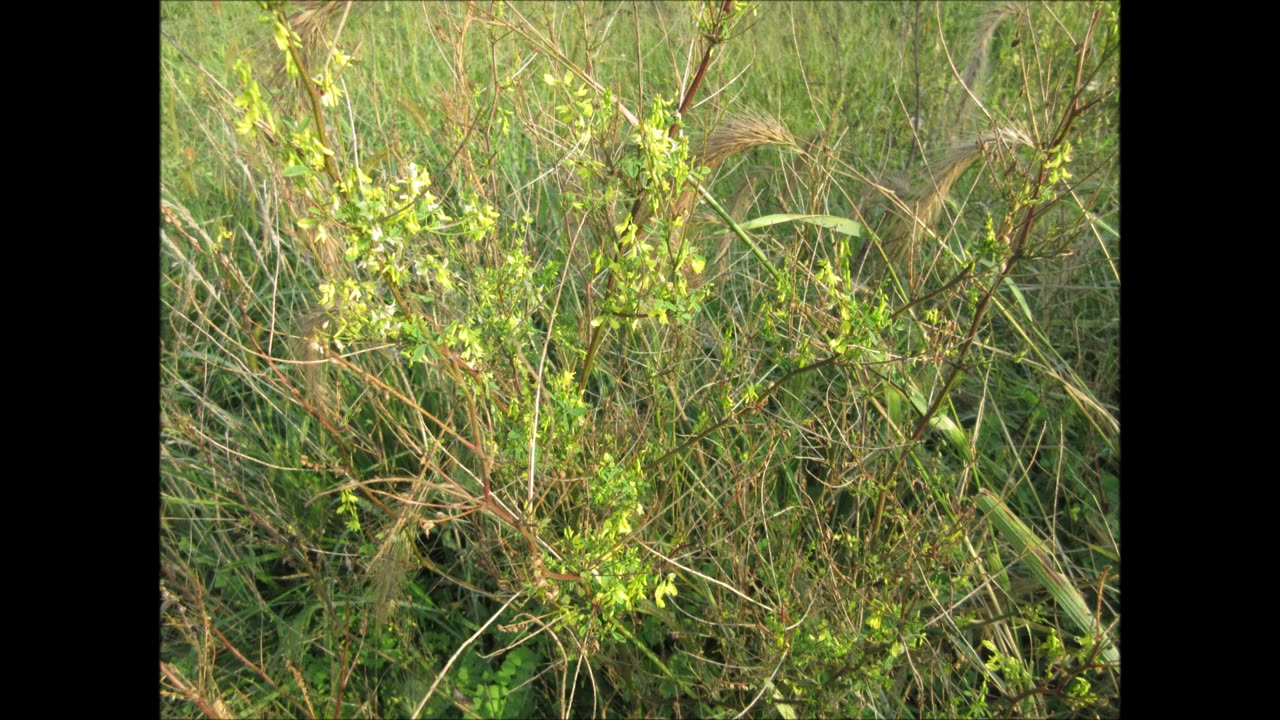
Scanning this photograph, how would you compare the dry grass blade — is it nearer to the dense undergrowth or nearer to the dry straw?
the dense undergrowth

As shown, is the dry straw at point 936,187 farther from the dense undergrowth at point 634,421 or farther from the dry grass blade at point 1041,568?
the dry grass blade at point 1041,568

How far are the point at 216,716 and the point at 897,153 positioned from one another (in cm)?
239

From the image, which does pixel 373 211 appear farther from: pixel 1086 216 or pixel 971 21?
pixel 971 21

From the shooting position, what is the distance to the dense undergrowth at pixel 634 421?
4.47ft

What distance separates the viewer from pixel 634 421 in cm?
173

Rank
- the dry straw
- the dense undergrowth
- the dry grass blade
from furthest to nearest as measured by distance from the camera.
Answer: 1. the dry straw
2. the dry grass blade
3. the dense undergrowth

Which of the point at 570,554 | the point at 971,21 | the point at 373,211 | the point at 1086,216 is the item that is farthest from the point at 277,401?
the point at 971,21

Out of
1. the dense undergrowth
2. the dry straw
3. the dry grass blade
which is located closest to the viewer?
the dense undergrowth

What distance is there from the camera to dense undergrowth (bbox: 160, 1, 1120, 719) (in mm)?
1361

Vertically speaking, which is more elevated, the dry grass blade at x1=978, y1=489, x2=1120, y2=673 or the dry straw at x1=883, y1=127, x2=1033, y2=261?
the dry straw at x1=883, y1=127, x2=1033, y2=261

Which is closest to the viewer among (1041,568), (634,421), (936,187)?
(1041,568)

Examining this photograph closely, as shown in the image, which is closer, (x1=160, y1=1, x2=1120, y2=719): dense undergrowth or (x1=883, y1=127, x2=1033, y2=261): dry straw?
(x1=160, y1=1, x2=1120, y2=719): dense undergrowth

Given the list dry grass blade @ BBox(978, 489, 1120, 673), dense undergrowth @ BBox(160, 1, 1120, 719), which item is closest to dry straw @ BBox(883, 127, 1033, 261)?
dense undergrowth @ BBox(160, 1, 1120, 719)

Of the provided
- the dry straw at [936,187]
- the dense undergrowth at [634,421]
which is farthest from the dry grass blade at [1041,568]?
the dry straw at [936,187]
